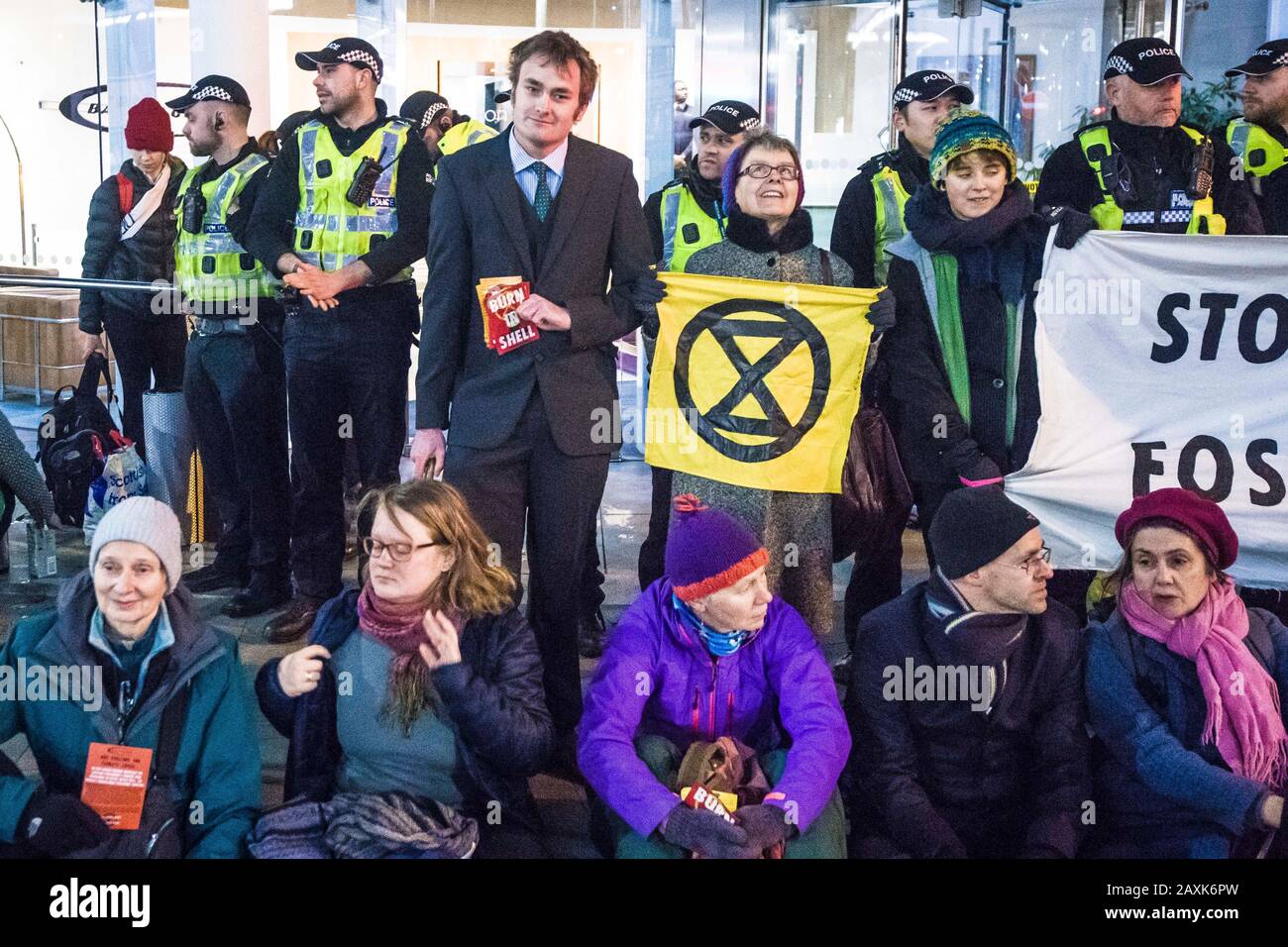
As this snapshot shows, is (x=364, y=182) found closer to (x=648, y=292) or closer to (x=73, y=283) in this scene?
(x=73, y=283)

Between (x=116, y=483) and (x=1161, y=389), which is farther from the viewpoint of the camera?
(x=116, y=483)

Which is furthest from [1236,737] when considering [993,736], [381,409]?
[381,409]

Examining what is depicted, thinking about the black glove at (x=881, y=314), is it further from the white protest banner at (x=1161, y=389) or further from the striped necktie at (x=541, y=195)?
the striped necktie at (x=541, y=195)

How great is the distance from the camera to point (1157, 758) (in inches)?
152

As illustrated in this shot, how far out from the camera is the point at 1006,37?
37.3 ft

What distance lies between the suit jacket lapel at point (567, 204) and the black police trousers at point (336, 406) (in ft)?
4.59

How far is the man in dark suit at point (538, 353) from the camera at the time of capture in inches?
180

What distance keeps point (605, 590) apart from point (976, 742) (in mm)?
2933

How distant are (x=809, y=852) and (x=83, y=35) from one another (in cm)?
1084

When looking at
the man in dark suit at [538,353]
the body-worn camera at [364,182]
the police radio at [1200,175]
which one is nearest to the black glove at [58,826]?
the man in dark suit at [538,353]

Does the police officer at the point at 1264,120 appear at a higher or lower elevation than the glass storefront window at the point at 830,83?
lower

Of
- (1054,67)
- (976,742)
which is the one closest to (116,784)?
(976,742)

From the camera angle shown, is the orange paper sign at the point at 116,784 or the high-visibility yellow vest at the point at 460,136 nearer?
the orange paper sign at the point at 116,784
